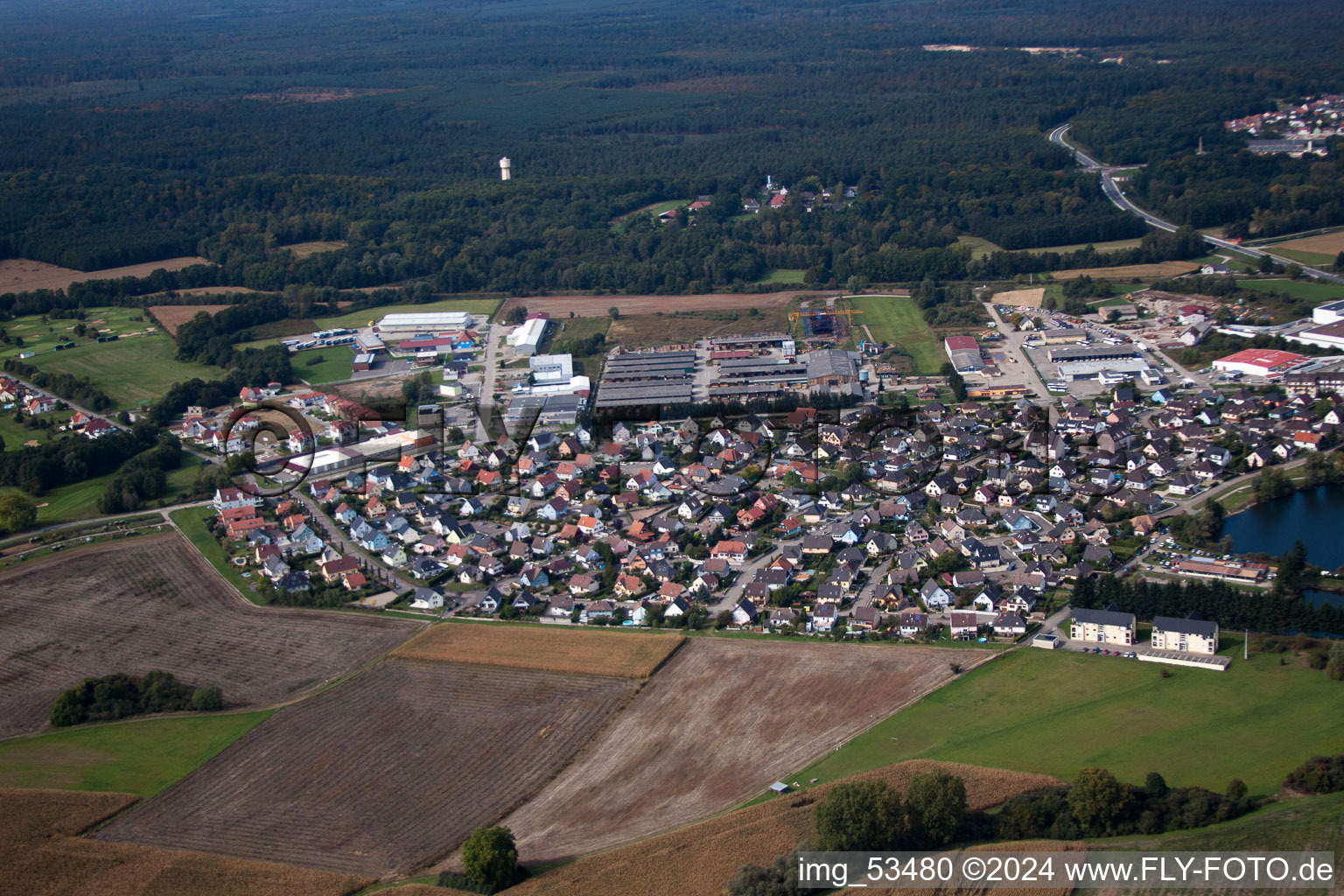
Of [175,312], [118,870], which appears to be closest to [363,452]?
Answer: [118,870]

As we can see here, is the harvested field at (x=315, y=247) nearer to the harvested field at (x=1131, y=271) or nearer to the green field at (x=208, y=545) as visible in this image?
the green field at (x=208, y=545)

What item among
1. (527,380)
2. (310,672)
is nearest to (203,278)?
(527,380)

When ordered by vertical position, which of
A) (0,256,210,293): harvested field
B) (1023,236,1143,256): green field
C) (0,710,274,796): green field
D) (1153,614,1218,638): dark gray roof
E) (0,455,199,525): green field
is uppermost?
(0,256,210,293): harvested field

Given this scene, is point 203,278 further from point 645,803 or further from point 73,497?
point 645,803

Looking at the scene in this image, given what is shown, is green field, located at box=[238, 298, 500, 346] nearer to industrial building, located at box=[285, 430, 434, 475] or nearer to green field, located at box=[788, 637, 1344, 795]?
industrial building, located at box=[285, 430, 434, 475]

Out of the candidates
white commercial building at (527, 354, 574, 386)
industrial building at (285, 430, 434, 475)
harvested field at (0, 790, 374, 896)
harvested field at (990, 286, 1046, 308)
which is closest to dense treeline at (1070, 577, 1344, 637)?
harvested field at (0, 790, 374, 896)

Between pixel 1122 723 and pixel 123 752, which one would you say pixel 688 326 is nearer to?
pixel 1122 723
